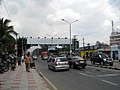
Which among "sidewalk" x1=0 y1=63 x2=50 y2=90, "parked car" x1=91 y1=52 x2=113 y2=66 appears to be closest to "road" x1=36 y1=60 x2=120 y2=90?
"sidewalk" x1=0 y1=63 x2=50 y2=90

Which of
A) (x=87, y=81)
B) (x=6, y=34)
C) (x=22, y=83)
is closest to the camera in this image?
(x=22, y=83)

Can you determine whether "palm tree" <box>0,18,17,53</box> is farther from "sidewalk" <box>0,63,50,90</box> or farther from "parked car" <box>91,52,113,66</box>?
"sidewalk" <box>0,63,50,90</box>

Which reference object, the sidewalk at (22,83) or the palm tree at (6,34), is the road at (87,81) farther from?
the palm tree at (6,34)

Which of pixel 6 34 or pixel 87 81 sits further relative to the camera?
pixel 6 34

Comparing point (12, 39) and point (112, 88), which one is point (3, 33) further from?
point (112, 88)

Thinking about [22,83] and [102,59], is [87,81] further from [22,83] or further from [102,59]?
[102,59]

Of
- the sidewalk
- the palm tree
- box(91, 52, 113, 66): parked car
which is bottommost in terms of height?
the sidewalk

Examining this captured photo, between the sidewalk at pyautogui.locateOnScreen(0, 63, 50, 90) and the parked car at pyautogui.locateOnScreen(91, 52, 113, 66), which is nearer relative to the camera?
the sidewalk at pyautogui.locateOnScreen(0, 63, 50, 90)

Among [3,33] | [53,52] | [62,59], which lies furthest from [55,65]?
[53,52]

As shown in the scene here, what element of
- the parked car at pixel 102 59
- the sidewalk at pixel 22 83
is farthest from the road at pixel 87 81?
the parked car at pixel 102 59

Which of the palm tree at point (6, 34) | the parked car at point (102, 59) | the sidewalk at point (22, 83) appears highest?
the palm tree at point (6, 34)

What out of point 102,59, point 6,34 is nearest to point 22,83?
point 6,34

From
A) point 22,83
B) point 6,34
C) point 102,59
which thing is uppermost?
point 6,34

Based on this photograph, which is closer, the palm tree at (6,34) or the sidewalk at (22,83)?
the sidewalk at (22,83)
